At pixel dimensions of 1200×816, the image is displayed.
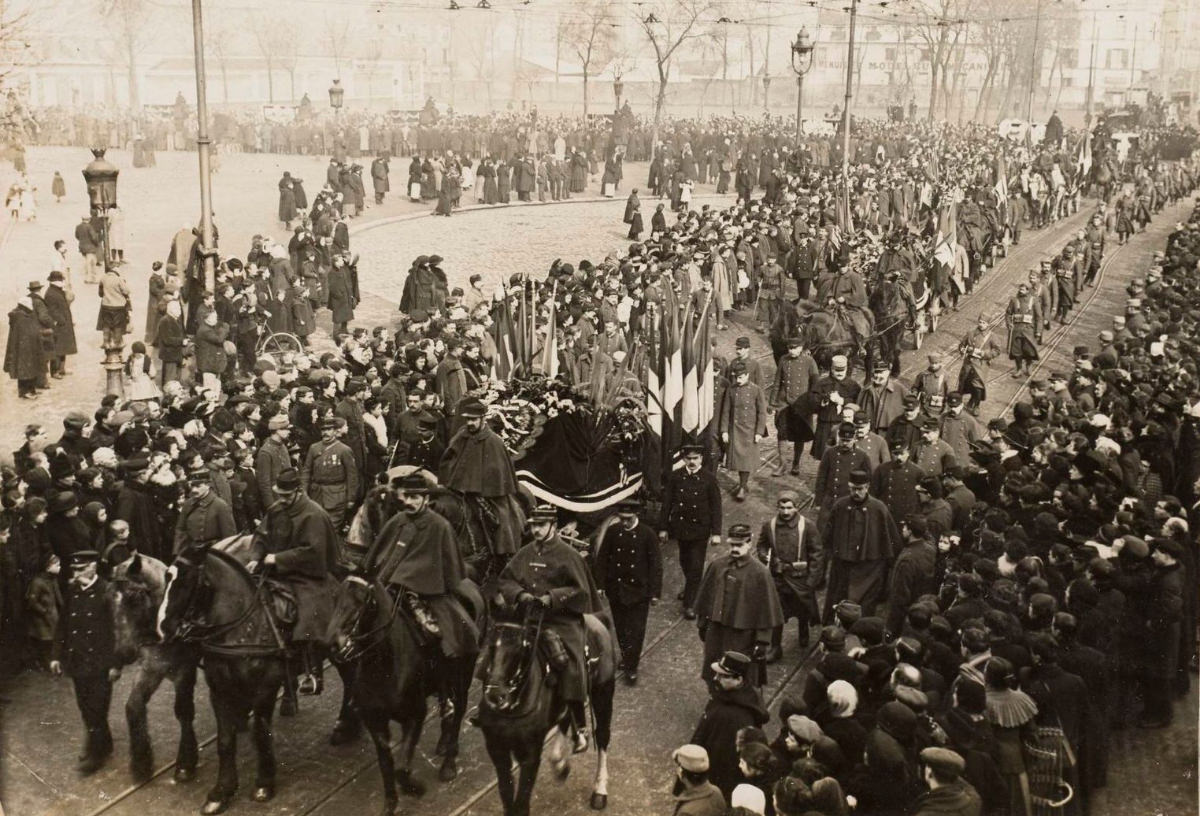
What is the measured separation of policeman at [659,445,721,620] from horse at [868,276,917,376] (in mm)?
7777

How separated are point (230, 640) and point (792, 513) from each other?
15.5 feet

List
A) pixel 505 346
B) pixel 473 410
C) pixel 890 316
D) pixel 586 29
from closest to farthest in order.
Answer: pixel 473 410 → pixel 505 346 → pixel 890 316 → pixel 586 29

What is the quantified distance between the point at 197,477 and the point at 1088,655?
6789 millimetres

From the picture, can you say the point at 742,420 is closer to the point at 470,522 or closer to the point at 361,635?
the point at 470,522

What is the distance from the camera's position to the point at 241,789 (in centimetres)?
887

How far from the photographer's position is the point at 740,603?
948cm

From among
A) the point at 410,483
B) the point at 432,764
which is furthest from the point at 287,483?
the point at 432,764

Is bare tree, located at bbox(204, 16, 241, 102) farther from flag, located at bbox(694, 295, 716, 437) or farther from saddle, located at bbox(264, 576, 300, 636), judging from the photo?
saddle, located at bbox(264, 576, 300, 636)

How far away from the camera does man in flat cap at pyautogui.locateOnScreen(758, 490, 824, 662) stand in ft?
35.4

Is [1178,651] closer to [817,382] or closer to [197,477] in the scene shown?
[817,382]

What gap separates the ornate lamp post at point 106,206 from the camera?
57.8 feet

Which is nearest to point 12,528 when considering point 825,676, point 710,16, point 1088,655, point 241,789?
point 241,789

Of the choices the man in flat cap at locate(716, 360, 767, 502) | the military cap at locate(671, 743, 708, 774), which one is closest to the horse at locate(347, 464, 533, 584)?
the military cap at locate(671, 743, 708, 774)

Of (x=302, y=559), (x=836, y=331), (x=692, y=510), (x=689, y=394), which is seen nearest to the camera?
(x=302, y=559)
